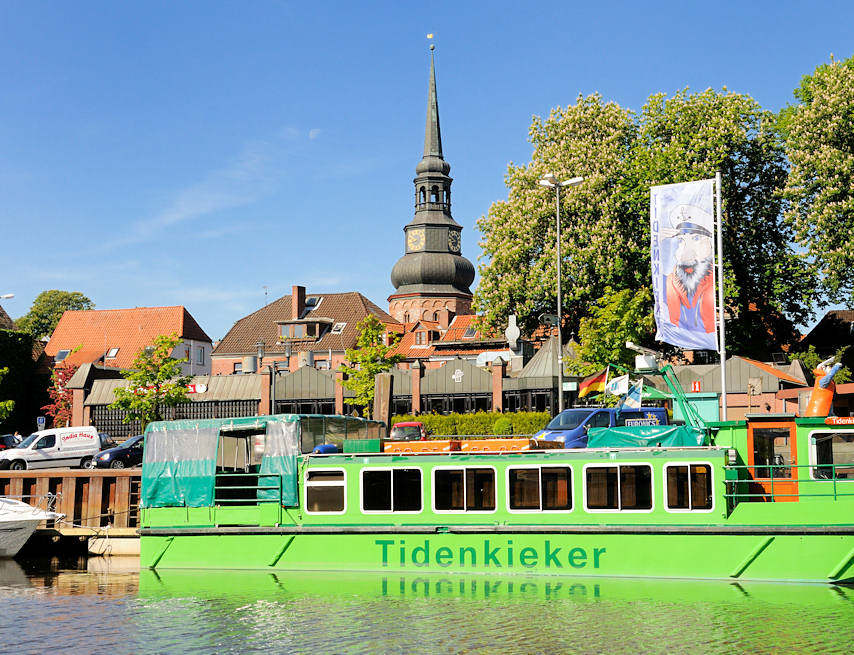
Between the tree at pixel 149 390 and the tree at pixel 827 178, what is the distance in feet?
111

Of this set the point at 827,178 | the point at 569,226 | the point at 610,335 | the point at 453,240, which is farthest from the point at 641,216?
the point at 453,240

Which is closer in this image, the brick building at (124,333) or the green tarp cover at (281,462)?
the green tarp cover at (281,462)

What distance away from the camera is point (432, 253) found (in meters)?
115

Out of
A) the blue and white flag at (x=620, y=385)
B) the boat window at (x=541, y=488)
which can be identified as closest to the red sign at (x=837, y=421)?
the blue and white flag at (x=620, y=385)

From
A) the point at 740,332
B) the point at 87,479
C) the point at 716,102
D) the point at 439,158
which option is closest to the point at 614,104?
the point at 716,102

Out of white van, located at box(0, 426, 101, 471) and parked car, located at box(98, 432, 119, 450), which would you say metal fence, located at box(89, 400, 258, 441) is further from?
white van, located at box(0, 426, 101, 471)

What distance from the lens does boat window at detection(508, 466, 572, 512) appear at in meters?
22.3

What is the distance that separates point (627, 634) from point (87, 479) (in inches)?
771

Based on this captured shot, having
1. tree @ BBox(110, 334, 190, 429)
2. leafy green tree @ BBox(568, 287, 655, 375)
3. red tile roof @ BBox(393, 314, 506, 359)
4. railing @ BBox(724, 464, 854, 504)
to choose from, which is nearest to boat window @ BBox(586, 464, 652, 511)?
railing @ BBox(724, 464, 854, 504)

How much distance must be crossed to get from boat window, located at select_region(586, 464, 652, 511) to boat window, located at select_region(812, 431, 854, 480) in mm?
3711

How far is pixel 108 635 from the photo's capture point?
18.5 metres

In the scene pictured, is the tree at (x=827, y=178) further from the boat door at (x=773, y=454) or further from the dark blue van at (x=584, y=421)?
the boat door at (x=773, y=454)

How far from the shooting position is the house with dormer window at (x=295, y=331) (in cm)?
9494

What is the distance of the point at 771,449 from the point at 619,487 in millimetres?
3607
